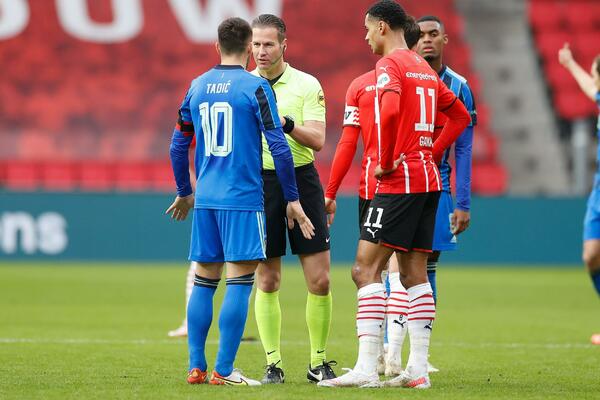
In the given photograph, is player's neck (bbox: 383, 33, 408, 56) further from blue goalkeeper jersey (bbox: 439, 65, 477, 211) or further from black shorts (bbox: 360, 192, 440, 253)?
blue goalkeeper jersey (bbox: 439, 65, 477, 211)

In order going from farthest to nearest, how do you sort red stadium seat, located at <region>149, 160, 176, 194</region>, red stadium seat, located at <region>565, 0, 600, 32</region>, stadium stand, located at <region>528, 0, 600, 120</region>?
red stadium seat, located at <region>565, 0, 600, 32</region> → stadium stand, located at <region>528, 0, 600, 120</region> → red stadium seat, located at <region>149, 160, 176, 194</region>

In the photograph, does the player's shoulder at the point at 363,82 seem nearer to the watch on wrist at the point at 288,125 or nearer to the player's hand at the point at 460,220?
the watch on wrist at the point at 288,125

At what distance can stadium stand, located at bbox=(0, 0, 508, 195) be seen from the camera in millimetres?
21500

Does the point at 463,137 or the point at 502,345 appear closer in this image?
the point at 463,137

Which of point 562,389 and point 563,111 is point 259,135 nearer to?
point 562,389

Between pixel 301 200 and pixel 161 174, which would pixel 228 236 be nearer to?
pixel 301 200

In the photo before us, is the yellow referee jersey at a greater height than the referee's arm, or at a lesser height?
greater

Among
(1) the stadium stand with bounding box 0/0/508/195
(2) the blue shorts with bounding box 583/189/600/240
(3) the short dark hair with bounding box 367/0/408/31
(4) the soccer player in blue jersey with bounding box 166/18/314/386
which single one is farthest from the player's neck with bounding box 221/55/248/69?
(1) the stadium stand with bounding box 0/0/508/195

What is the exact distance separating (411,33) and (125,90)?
16.8 meters

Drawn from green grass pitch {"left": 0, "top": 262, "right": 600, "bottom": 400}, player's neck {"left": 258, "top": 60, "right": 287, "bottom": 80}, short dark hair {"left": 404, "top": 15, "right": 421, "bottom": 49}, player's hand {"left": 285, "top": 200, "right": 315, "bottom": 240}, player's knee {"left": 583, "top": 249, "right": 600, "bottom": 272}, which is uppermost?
short dark hair {"left": 404, "top": 15, "right": 421, "bottom": 49}

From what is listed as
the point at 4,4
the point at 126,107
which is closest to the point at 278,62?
the point at 126,107

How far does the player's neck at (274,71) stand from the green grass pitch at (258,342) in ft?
6.28

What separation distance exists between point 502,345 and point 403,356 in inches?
47.3

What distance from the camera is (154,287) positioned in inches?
594
